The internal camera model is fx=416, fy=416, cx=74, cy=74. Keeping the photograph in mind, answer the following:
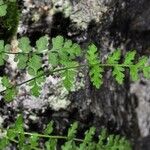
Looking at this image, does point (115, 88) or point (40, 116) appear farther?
point (115, 88)

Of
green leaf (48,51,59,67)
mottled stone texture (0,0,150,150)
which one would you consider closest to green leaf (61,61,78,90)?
green leaf (48,51,59,67)

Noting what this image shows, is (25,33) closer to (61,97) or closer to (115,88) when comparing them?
(61,97)

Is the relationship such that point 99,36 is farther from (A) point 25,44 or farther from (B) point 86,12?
(A) point 25,44

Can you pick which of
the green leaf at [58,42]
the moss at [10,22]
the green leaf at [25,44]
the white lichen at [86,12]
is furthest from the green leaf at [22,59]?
the white lichen at [86,12]

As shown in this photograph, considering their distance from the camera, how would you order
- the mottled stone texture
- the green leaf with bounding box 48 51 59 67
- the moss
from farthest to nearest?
the mottled stone texture < the moss < the green leaf with bounding box 48 51 59 67

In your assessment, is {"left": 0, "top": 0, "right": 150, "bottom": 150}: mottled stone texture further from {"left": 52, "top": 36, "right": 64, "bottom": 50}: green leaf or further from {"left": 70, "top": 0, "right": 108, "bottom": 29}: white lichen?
A: {"left": 52, "top": 36, "right": 64, "bottom": 50}: green leaf

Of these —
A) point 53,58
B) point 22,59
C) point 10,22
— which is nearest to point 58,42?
point 53,58

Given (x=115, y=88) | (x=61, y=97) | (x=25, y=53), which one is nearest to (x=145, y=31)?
(x=115, y=88)
